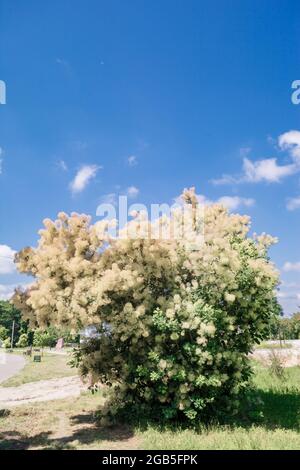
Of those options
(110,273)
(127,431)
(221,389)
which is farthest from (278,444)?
(110,273)

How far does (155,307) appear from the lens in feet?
32.7

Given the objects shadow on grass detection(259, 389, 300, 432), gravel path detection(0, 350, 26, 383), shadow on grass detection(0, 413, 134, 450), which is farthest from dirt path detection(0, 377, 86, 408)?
shadow on grass detection(259, 389, 300, 432)

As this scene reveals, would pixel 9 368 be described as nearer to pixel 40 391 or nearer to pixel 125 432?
pixel 40 391

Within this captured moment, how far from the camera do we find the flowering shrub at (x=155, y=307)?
929 centimetres

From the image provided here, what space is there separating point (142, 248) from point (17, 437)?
4881 millimetres

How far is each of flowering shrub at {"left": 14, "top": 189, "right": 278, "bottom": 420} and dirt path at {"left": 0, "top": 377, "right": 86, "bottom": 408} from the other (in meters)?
5.33

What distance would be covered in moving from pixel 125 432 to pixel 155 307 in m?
2.90

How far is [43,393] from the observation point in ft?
56.2

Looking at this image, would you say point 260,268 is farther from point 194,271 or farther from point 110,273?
point 110,273

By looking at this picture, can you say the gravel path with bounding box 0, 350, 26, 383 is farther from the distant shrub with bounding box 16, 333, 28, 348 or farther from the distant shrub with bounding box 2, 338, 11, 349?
the distant shrub with bounding box 16, 333, 28, 348

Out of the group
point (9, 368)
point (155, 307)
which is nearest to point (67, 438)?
point (155, 307)

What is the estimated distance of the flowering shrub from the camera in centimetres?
929
